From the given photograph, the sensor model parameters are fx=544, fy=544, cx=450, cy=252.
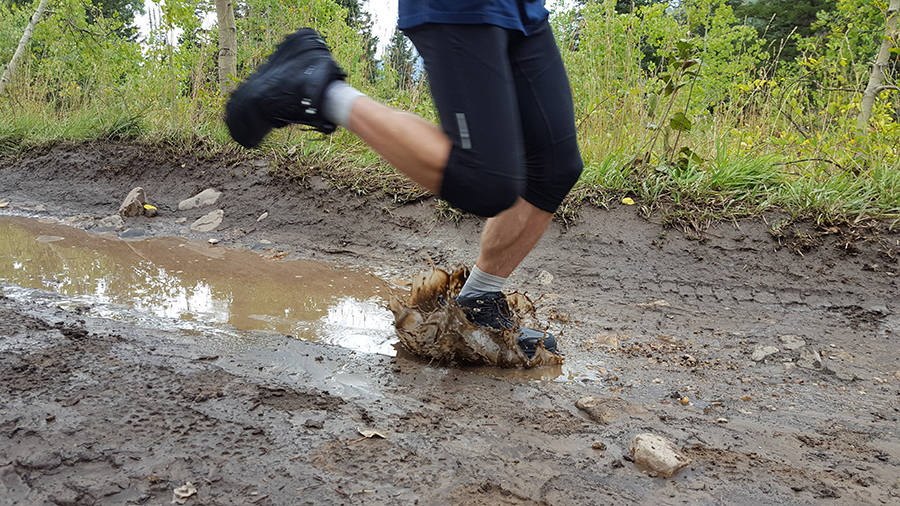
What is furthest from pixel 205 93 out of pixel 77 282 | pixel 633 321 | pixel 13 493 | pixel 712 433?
pixel 712 433

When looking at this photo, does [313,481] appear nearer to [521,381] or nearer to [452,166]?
[452,166]

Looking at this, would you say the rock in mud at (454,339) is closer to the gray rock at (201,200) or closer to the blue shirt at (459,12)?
the blue shirt at (459,12)

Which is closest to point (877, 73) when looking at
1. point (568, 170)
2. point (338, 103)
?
point (568, 170)

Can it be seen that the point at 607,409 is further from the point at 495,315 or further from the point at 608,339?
the point at 608,339

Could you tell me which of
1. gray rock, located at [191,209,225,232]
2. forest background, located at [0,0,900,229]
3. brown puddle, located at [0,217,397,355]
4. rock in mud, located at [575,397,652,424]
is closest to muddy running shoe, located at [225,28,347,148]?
brown puddle, located at [0,217,397,355]

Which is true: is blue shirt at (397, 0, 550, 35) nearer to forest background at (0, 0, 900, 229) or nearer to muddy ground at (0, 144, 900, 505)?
muddy ground at (0, 144, 900, 505)

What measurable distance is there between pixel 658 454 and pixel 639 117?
3695mm

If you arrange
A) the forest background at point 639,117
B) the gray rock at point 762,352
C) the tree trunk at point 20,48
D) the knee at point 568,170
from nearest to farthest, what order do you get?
the knee at point 568,170, the gray rock at point 762,352, the forest background at point 639,117, the tree trunk at point 20,48

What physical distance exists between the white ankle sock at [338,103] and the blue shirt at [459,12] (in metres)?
0.23

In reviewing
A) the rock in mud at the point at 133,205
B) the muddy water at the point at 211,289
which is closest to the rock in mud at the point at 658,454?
the muddy water at the point at 211,289

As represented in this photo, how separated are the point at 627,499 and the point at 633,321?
65.5 inches

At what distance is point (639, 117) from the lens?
4500 millimetres

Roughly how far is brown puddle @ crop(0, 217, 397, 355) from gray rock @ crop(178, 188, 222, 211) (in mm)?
660

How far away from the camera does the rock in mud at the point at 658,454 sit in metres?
1.32
